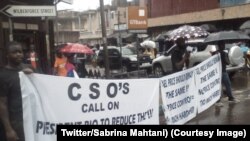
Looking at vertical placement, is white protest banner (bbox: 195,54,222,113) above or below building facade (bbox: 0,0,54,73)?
below

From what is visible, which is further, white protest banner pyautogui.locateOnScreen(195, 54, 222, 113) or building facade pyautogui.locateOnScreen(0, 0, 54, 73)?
building facade pyautogui.locateOnScreen(0, 0, 54, 73)

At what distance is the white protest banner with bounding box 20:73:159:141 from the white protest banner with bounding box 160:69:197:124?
87 centimetres

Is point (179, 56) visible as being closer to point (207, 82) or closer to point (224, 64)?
point (207, 82)

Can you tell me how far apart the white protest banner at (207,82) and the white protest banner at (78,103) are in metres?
2.49

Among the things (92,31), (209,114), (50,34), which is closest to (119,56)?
(50,34)

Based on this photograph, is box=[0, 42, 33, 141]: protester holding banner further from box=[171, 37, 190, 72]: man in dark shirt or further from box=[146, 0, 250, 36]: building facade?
box=[146, 0, 250, 36]: building facade

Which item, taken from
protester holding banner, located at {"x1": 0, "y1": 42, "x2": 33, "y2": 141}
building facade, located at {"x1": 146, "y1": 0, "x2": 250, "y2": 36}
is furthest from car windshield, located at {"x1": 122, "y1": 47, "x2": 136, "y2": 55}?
protester holding banner, located at {"x1": 0, "y1": 42, "x2": 33, "y2": 141}

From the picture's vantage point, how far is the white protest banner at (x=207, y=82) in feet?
30.1

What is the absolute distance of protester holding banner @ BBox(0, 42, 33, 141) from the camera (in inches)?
201

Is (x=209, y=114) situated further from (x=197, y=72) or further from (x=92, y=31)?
(x=92, y=31)

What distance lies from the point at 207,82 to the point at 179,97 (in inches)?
59.1

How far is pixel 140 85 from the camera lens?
6.80m

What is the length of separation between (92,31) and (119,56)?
50.4 meters
